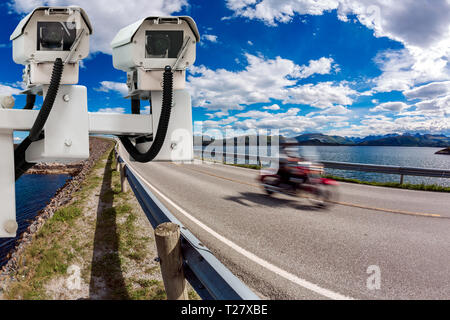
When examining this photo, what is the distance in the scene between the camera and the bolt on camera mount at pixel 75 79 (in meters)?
1.43

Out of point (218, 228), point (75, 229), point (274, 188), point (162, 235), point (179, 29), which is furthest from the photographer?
point (274, 188)

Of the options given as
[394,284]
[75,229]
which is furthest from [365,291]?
[75,229]

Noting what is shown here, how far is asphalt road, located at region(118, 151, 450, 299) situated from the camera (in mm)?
3195

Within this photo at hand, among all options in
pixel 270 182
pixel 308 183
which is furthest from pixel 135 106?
pixel 270 182

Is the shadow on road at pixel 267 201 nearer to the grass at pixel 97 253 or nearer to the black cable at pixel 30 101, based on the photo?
the grass at pixel 97 253

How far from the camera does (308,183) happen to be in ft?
26.0

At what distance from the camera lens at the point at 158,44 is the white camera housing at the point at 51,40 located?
0.35m

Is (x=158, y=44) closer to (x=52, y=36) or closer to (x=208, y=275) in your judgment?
(x=52, y=36)

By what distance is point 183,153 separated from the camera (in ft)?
5.49

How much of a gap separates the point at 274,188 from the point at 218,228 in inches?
156

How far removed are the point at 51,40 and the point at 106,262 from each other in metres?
3.08

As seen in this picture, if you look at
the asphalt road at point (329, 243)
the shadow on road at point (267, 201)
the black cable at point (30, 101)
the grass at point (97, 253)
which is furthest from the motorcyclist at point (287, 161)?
the black cable at point (30, 101)

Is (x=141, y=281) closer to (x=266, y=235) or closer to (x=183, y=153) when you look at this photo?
(x=183, y=153)

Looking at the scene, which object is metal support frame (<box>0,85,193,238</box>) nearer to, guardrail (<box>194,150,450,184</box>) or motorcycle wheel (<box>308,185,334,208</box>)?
motorcycle wheel (<box>308,185,334,208</box>)
